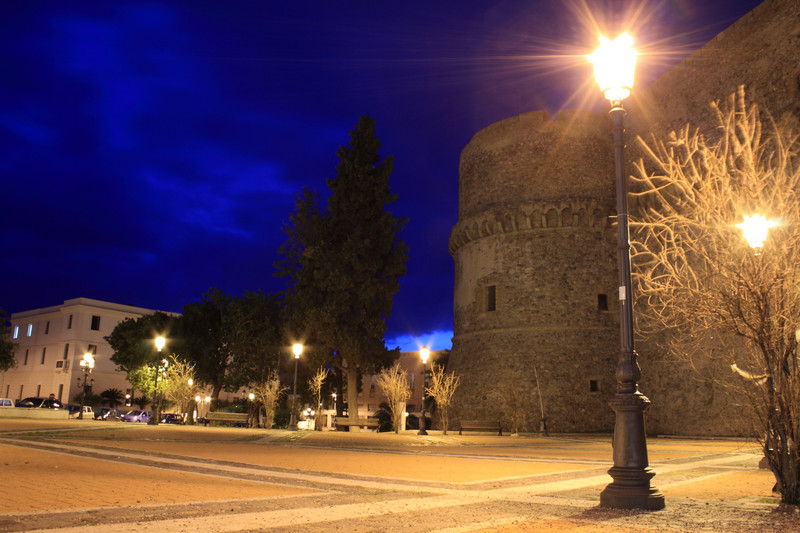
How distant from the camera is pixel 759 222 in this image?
8344mm

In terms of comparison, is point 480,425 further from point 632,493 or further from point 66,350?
point 66,350

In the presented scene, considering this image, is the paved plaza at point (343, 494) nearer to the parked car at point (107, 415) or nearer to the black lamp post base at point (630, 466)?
the black lamp post base at point (630, 466)

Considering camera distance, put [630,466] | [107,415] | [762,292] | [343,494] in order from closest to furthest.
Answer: [630,466], [762,292], [343,494], [107,415]

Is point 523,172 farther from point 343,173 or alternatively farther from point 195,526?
point 195,526

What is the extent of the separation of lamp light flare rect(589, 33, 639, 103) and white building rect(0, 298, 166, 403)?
5337cm

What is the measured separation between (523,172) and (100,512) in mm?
29033

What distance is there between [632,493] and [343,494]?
330 cm

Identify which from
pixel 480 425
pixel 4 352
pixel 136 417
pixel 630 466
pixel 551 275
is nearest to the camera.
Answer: pixel 630 466

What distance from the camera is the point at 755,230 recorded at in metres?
8.31

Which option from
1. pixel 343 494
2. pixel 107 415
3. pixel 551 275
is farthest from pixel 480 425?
pixel 107 415

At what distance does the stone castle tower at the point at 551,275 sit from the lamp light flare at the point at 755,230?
20288 millimetres

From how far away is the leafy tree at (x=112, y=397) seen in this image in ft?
172

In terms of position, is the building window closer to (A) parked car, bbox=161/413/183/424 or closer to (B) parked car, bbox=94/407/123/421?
(A) parked car, bbox=161/413/183/424

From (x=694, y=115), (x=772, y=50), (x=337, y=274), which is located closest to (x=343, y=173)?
(x=337, y=274)
